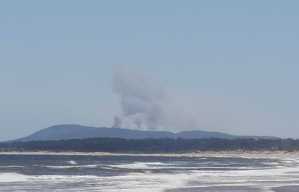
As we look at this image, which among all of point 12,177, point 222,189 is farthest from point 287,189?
point 12,177

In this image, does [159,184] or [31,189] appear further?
[159,184]

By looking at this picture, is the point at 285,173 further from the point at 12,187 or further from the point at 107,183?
the point at 12,187

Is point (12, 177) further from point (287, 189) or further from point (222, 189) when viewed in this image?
point (287, 189)

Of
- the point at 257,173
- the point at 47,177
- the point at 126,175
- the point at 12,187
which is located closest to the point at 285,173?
the point at 257,173

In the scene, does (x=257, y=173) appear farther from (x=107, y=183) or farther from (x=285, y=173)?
(x=107, y=183)

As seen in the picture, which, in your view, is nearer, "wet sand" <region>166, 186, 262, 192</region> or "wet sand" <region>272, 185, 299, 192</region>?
"wet sand" <region>166, 186, 262, 192</region>

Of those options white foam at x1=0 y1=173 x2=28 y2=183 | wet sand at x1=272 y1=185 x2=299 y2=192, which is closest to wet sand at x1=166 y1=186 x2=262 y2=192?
wet sand at x1=272 y1=185 x2=299 y2=192

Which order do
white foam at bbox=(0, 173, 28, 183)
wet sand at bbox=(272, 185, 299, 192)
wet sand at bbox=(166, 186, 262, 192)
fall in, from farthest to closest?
1. white foam at bbox=(0, 173, 28, 183)
2. wet sand at bbox=(272, 185, 299, 192)
3. wet sand at bbox=(166, 186, 262, 192)

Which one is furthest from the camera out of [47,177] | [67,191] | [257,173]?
[257,173]

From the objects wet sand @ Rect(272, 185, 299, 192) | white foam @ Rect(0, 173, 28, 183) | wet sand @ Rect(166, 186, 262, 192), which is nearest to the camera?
wet sand @ Rect(166, 186, 262, 192)

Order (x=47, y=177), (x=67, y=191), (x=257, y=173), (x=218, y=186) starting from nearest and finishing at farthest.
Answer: (x=67, y=191)
(x=218, y=186)
(x=47, y=177)
(x=257, y=173)

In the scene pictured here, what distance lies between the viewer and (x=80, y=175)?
85125 millimetres

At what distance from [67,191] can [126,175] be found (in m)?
19.9

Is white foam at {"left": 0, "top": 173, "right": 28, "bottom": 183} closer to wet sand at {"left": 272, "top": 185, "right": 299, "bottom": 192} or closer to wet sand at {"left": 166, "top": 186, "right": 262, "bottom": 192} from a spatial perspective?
wet sand at {"left": 166, "top": 186, "right": 262, "bottom": 192}
